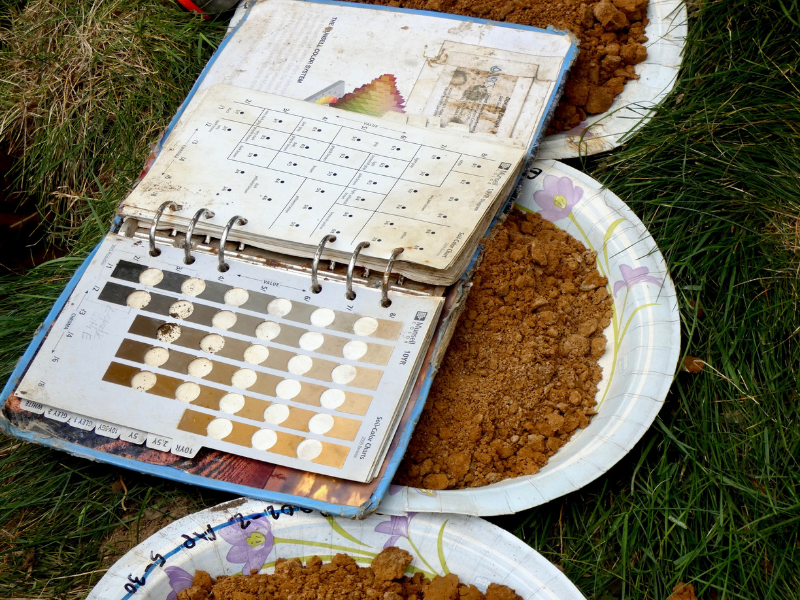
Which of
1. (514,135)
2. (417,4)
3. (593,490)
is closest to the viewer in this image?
(593,490)

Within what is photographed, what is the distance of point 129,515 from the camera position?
1.47 meters

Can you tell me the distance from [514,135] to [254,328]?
0.73m

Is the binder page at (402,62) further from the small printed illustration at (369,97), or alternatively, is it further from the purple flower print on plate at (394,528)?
the purple flower print on plate at (394,528)

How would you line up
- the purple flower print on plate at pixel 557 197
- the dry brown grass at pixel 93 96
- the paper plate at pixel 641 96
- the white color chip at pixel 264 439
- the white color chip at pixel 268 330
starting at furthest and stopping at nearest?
the dry brown grass at pixel 93 96 → the paper plate at pixel 641 96 → the purple flower print on plate at pixel 557 197 → the white color chip at pixel 268 330 → the white color chip at pixel 264 439

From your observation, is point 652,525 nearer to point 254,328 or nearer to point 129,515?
point 254,328

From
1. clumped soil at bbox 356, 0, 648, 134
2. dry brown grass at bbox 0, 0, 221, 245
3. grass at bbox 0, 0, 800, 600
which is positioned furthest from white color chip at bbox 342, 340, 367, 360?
dry brown grass at bbox 0, 0, 221, 245

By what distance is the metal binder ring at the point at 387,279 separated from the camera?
1.38 metres

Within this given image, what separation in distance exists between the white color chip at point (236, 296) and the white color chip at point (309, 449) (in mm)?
326

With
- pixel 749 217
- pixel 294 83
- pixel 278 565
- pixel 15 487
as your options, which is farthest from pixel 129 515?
pixel 749 217

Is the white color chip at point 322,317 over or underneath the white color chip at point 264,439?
over

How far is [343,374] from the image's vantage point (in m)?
1.35

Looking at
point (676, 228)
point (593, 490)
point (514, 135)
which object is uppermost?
point (514, 135)

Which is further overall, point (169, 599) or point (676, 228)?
point (676, 228)

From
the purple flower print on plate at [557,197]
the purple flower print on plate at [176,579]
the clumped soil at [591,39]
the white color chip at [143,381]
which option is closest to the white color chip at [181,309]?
the white color chip at [143,381]
